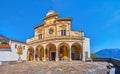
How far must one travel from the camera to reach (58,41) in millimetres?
34156

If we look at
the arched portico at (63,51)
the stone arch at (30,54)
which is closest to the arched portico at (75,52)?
the arched portico at (63,51)

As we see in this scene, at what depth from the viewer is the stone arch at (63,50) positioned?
1363 inches

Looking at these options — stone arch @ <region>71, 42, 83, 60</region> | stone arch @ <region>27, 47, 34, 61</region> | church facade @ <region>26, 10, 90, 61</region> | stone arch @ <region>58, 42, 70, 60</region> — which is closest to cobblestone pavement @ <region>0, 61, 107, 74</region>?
church facade @ <region>26, 10, 90, 61</region>

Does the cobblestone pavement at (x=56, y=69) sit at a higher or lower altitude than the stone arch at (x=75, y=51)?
lower

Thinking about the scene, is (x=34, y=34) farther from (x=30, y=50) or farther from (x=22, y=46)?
(x=22, y=46)

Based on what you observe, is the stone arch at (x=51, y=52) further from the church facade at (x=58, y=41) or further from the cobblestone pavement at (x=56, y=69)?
the cobblestone pavement at (x=56, y=69)

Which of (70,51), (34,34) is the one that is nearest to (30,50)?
(34,34)

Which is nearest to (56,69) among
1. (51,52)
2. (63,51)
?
(63,51)

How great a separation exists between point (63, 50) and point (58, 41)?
10.5 ft

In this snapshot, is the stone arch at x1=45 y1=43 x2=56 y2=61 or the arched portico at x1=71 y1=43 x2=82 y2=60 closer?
the arched portico at x1=71 y1=43 x2=82 y2=60

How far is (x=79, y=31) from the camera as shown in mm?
34375

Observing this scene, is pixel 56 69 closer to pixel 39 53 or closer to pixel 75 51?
pixel 75 51

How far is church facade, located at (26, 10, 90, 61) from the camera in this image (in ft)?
111

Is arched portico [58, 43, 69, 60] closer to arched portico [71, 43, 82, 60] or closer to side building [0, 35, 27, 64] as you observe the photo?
arched portico [71, 43, 82, 60]
